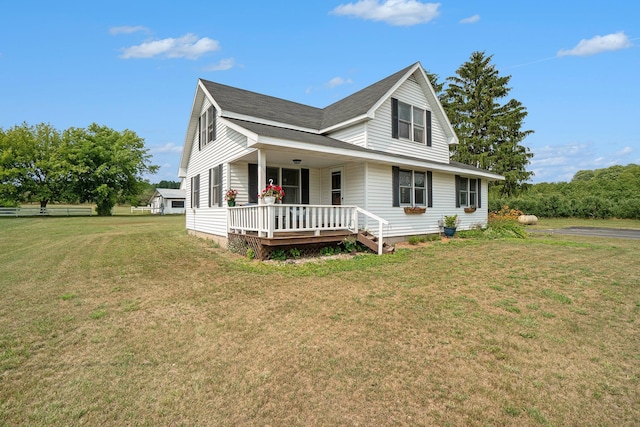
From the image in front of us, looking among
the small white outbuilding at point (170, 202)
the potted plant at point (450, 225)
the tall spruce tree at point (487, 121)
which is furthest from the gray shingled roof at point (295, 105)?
the small white outbuilding at point (170, 202)

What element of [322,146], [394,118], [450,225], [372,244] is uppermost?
[394,118]

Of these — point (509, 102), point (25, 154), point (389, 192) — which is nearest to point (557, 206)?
point (509, 102)

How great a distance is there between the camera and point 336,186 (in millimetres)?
11773

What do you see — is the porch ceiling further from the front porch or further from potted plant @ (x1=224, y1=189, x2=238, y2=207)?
the front porch

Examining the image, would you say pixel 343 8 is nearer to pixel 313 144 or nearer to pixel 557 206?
pixel 313 144

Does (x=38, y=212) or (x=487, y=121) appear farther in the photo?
(x=38, y=212)

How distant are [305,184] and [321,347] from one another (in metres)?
8.80

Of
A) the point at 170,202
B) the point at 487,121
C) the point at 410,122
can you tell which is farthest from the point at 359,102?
the point at 170,202

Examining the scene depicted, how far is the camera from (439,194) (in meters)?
13.4

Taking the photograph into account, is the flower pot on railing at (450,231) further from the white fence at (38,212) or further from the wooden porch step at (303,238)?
the white fence at (38,212)

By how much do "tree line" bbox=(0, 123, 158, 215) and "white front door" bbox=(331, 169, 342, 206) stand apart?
110 ft

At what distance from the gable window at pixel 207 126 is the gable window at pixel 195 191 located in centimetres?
188

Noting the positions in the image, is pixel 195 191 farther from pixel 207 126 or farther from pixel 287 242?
pixel 287 242

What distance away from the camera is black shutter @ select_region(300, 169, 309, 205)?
466 inches
